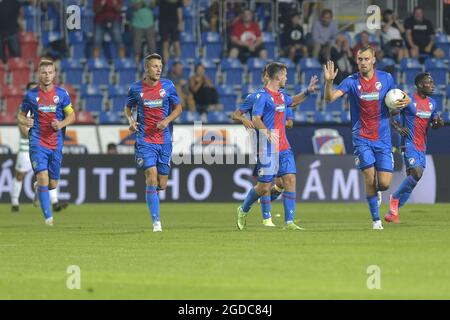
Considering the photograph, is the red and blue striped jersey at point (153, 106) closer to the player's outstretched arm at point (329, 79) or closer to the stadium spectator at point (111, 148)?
the player's outstretched arm at point (329, 79)

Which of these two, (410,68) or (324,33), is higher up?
Result: (324,33)

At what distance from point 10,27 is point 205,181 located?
7.49 m

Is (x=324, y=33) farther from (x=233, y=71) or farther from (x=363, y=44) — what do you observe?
(x=233, y=71)

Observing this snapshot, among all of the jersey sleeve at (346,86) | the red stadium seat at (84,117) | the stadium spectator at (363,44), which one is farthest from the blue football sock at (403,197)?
the red stadium seat at (84,117)

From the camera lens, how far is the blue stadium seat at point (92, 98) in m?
31.5

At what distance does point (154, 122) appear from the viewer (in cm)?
1805

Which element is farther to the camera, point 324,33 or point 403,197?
point 324,33

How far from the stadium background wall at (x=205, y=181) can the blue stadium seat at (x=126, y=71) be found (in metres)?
5.10

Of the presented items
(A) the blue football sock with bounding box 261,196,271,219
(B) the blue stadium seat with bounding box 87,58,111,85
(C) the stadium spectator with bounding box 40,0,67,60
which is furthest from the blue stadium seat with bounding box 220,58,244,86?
(A) the blue football sock with bounding box 261,196,271,219

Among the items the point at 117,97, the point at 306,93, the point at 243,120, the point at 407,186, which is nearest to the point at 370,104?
the point at 306,93

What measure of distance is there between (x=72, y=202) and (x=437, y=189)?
7.47 m

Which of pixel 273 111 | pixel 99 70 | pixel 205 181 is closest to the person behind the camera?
pixel 273 111

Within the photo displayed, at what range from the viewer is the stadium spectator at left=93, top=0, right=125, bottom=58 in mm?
32438
